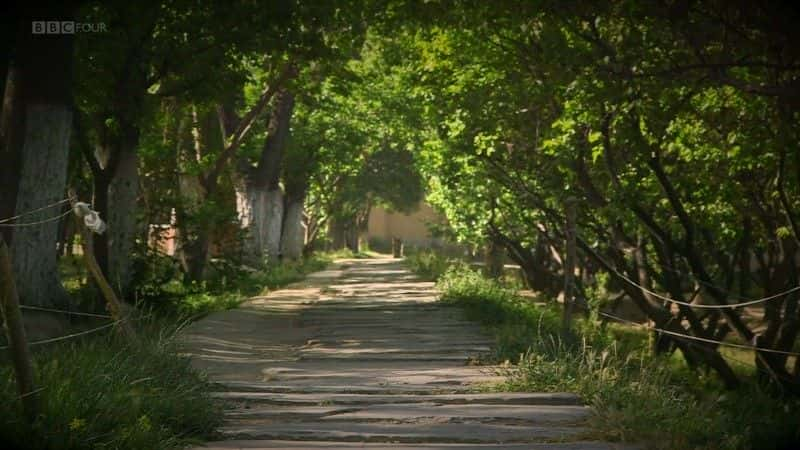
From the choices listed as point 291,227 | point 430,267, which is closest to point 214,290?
point 430,267

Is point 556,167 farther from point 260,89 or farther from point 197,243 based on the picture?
point 260,89

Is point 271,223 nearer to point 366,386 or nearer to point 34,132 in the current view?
point 34,132

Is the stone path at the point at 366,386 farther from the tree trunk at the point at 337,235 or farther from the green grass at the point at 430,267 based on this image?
the tree trunk at the point at 337,235

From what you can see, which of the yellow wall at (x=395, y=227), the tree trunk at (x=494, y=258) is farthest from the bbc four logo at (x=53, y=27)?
the yellow wall at (x=395, y=227)

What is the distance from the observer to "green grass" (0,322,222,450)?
5875mm

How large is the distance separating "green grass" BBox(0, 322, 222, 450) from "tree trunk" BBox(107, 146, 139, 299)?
26.7 ft

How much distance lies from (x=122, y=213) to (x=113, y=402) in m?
10.5

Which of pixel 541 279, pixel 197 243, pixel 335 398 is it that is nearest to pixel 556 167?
pixel 197 243

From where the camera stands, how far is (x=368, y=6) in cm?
1645

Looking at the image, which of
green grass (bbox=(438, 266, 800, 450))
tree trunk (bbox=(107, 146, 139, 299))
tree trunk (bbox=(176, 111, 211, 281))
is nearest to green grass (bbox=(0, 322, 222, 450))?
green grass (bbox=(438, 266, 800, 450))

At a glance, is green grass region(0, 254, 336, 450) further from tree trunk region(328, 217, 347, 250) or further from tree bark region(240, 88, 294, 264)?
tree trunk region(328, 217, 347, 250)

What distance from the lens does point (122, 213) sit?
16594 mm

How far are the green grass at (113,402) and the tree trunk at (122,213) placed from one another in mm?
8130

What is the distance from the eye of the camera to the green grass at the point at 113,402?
588cm
